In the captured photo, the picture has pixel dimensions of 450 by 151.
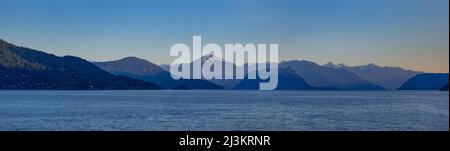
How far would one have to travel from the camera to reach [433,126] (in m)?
46.0
